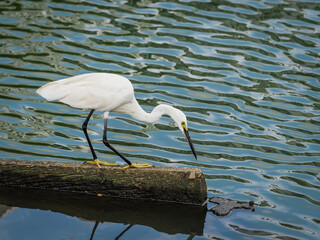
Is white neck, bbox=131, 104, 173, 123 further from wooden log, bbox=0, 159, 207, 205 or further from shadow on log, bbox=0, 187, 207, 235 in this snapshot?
shadow on log, bbox=0, 187, 207, 235

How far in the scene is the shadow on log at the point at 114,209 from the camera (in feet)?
23.5

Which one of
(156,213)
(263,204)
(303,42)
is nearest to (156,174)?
(156,213)

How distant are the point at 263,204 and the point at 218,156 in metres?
1.60

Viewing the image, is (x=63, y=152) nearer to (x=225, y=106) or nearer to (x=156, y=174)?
(x=156, y=174)

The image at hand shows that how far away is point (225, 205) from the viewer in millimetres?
7516

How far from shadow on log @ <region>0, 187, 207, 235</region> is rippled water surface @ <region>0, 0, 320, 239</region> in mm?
108

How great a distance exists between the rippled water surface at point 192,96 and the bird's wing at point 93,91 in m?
1.25

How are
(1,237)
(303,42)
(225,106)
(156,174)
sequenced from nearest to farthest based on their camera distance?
(1,237) → (156,174) → (225,106) → (303,42)

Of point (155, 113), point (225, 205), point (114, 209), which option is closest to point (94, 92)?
point (155, 113)

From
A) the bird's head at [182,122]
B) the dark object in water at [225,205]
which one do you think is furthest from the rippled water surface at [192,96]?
the bird's head at [182,122]

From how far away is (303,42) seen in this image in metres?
13.7

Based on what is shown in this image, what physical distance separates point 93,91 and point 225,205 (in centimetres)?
245

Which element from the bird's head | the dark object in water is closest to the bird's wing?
the bird's head

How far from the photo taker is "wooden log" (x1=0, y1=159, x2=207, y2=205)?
283 inches
